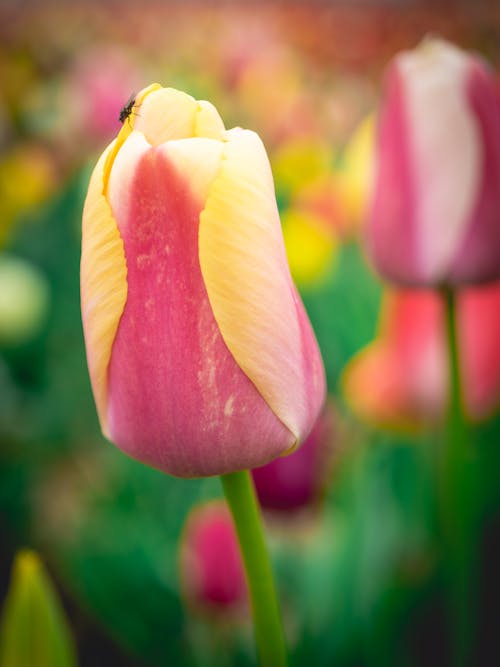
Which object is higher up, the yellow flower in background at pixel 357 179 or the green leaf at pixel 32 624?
the yellow flower in background at pixel 357 179

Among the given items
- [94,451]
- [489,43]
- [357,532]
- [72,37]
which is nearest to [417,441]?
[357,532]

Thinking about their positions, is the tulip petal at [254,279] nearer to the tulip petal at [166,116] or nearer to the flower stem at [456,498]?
the tulip petal at [166,116]

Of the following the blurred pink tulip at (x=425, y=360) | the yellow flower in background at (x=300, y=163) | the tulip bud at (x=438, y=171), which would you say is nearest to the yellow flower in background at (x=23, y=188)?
the yellow flower in background at (x=300, y=163)

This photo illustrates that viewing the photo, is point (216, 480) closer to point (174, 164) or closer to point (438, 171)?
point (438, 171)

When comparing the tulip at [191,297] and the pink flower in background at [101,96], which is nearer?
the tulip at [191,297]

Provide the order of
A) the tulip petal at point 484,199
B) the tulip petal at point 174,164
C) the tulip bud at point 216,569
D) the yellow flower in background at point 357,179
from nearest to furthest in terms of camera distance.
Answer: the tulip petal at point 174,164
the tulip petal at point 484,199
the tulip bud at point 216,569
the yellow flower in background at point 357,179

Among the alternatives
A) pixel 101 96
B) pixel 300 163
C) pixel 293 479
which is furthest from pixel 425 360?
pixel 101 96

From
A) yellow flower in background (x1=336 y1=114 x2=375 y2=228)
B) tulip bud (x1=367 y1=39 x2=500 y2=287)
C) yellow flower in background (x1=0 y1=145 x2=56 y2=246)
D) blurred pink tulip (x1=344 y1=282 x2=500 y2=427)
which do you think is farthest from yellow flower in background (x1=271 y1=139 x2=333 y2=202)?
tulip bud (x1=367 y1=39 x2=500 y2=287)

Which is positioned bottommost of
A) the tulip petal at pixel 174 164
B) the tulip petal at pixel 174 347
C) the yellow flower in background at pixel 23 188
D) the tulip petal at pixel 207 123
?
the tulip petal at pixel 174 347

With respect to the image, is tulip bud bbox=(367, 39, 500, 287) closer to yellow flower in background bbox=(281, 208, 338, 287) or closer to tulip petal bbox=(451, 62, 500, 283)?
tulip petal bbox=(451, 62, 500, 283)
